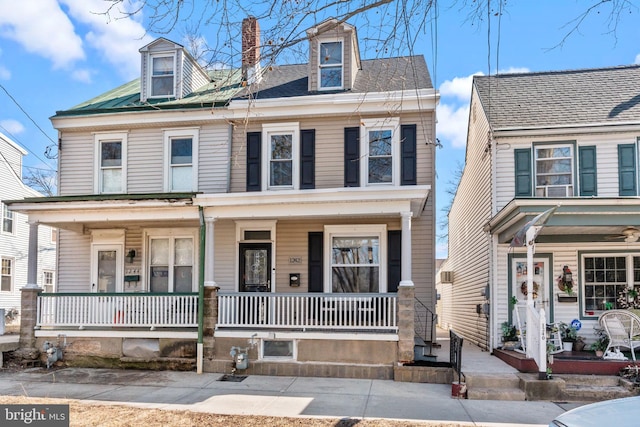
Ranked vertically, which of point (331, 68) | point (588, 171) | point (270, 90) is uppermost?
point (331, 68)

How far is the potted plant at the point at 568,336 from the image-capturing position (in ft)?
32.9

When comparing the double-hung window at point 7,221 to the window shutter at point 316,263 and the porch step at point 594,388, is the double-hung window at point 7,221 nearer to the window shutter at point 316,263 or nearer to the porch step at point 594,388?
the window shutter at point 316,263

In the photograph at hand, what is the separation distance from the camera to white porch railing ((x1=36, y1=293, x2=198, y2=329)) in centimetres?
1018

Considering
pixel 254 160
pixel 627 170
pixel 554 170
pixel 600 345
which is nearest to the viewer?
pixel 600 345

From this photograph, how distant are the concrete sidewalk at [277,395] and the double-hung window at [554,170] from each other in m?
5.16

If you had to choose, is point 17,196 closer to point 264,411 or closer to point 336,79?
point 336,79

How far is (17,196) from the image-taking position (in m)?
20.9

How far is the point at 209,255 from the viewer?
33.6 ft

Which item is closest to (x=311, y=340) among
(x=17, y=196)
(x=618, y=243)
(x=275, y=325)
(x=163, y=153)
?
(x=275, y=325)

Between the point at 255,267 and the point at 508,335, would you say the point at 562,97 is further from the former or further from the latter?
the point at 255,267

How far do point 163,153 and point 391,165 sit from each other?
220 inches

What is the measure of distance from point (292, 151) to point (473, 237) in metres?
5.97

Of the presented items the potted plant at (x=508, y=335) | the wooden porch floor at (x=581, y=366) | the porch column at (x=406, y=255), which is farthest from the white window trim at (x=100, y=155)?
the wooden porch floor at (x=581, y=366)

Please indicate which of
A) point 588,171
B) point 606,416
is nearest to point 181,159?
point 588,171
